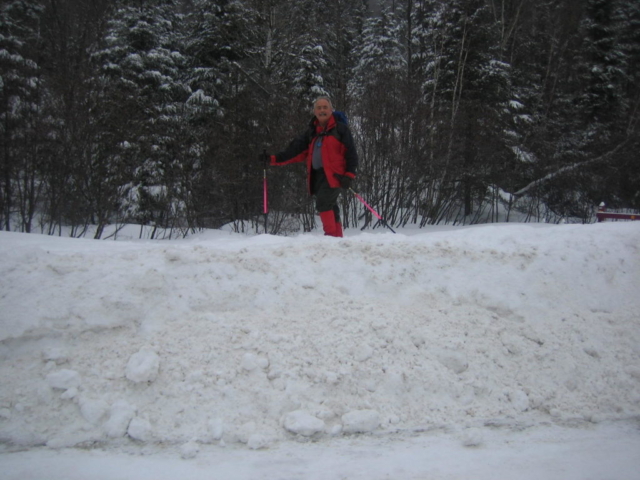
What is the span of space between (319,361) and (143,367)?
1.19 m

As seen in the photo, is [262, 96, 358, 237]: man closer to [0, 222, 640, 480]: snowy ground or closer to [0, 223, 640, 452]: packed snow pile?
[0, 223, 640, 452]: packed snow pile

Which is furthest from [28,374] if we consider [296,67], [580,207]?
[580,207]

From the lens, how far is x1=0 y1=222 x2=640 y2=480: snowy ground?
7.13 feet

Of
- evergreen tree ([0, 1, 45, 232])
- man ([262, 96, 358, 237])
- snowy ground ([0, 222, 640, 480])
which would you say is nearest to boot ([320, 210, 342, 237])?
man ([262, 96, 358, 237])

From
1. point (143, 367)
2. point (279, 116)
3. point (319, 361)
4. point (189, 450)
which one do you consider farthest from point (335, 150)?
point (279, 116)

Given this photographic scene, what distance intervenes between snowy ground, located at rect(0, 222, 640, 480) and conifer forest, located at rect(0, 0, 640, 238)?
5.09 metres

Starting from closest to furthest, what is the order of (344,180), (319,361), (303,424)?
(303,424)
(319,361)
(344,180)

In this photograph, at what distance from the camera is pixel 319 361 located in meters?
2.78

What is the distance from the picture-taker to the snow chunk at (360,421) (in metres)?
2.37

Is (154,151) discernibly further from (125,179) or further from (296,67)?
(296,67)

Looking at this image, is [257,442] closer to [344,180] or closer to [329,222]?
[329,222]

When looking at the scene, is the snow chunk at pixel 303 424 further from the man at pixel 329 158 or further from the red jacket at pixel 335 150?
the red jacket at pixel 335 150

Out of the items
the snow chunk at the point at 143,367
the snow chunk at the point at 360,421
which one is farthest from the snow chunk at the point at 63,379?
the snow chunk at the point at 360,421

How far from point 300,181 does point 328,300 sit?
6283 millimetres
